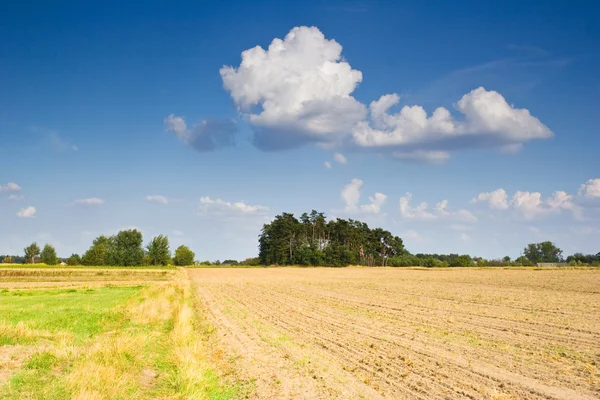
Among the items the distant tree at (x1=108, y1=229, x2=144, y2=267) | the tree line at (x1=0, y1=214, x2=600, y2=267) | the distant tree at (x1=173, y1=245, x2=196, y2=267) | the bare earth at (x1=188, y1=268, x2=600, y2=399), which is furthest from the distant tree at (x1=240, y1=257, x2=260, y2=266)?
the bare earth at (x1=188, y1=268, x2=600, y2=399)

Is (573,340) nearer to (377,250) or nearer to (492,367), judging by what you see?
(492,367)

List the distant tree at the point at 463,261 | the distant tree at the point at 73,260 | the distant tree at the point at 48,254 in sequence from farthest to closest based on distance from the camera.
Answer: the distant tree at the point at 48,254 < the distant tree at the point at 73,260 < the distant tree at the point at 463,261

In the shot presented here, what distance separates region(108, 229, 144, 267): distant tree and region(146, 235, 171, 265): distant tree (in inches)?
112

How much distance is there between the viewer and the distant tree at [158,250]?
141 metres

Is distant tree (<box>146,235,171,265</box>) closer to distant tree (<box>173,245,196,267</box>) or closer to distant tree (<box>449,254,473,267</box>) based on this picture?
distant tree (<box>173,245,196,267</box>)

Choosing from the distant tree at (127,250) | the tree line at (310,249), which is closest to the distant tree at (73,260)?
the tree line at (310,249)

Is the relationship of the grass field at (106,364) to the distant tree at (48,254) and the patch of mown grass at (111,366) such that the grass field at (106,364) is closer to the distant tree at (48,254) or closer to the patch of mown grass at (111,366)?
the patch of mown grass at (111,366)

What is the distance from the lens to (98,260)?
143625 mm

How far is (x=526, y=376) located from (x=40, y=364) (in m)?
12.3

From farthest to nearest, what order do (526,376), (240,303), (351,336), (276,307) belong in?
(240,303), (276,307), (351,336), (526,376)

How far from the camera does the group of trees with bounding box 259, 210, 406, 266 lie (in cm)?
13762

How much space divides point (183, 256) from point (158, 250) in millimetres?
32240

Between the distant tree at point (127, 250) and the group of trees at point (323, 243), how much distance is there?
4179 cm

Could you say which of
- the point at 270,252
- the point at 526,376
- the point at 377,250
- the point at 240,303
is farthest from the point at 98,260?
the point at 526,376
